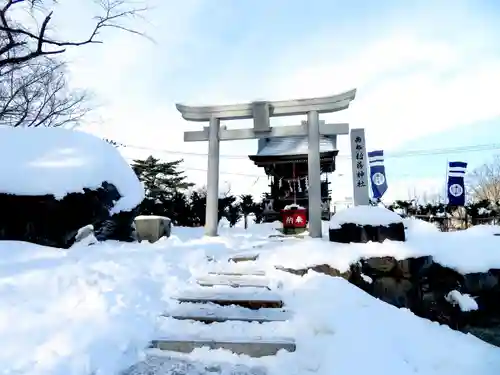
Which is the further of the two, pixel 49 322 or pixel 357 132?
pixel 357 132

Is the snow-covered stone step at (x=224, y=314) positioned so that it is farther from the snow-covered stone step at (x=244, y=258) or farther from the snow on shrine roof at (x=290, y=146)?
the snow on shrine roof at (x=290, y=146)

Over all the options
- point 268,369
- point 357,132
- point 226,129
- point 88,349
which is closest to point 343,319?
point 268,369

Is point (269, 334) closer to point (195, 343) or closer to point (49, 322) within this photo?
point (195, 343)

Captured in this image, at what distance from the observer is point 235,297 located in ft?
11.7

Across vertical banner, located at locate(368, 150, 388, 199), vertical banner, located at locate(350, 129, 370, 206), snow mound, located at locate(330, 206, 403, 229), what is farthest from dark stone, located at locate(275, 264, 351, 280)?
vertical banner, located at locate(368, 150, 388, 199)

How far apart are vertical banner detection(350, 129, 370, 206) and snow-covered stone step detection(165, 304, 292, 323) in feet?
20.2

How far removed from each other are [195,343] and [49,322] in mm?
1043

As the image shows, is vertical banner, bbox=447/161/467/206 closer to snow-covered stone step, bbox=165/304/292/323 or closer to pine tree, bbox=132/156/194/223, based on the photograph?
snow-covered stone step, bbox=165/304/292/323

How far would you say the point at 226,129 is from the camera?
1031cm

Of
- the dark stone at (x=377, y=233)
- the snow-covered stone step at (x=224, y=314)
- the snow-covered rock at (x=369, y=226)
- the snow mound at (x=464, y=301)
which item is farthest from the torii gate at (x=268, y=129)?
the snow-covered stone step at (x=224, y=314)

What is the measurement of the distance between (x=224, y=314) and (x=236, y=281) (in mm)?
919

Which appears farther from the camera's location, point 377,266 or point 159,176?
point 159,176

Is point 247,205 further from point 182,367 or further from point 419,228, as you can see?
point 182,367

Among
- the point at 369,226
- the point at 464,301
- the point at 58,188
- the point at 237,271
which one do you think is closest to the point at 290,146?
the point at 369,226
